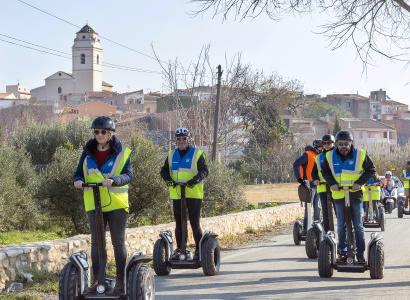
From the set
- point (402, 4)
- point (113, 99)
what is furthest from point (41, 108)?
point (402, 4)

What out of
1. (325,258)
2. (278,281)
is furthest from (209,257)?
(325,258)

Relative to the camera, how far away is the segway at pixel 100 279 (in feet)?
22.3

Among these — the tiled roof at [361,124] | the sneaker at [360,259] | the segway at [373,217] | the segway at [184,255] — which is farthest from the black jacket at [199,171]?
the tiled roof at [361,124]

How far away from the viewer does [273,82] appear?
143 feet

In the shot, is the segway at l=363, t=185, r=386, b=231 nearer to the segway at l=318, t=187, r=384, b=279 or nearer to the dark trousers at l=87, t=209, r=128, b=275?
the segway at l=318, t=187, r=384, b=279

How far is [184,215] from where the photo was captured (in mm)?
9727

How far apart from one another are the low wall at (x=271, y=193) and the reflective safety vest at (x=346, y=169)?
596 inches

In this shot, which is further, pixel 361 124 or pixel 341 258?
pixel 361 124

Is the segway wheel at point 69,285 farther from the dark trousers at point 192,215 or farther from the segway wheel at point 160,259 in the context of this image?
the dark trousers at point 192,215

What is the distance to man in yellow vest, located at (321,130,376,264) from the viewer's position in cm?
934

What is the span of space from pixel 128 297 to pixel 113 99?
5069 inches

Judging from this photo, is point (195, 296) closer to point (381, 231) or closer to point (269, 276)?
point (269, 276)

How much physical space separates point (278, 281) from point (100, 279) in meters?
3.18

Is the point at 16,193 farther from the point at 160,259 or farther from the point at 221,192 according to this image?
the point at 160,259
